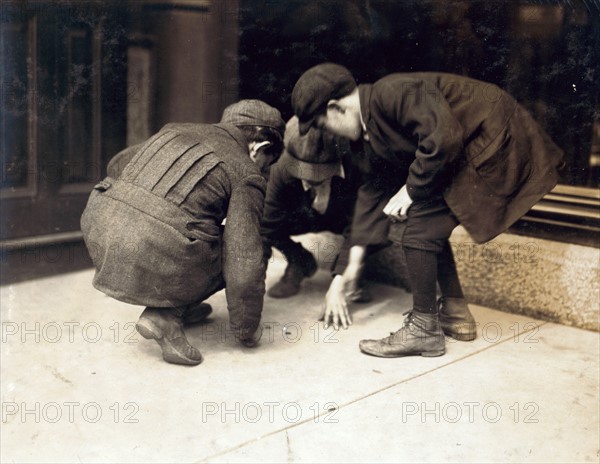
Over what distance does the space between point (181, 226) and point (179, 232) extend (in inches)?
0.9

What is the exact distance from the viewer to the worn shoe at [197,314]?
2961 mm

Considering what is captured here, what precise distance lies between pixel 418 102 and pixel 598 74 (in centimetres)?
87

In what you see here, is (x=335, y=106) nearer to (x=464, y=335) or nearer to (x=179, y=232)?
(x=179, y=232)

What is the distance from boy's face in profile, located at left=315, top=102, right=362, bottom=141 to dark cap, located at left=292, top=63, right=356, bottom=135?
0.03m

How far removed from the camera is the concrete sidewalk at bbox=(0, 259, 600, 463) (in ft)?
6.61

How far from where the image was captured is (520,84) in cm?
305

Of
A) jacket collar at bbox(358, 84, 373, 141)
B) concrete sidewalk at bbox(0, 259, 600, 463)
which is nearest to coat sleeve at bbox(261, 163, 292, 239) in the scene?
concrete sidewalk at bbox(0, 259, 600, 463)

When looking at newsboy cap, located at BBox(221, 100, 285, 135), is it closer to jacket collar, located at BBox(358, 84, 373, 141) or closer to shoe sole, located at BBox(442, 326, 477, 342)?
jacket collar, located at BBox(358, 84, 373, 141)

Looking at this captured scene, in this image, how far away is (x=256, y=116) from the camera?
8.81 ft

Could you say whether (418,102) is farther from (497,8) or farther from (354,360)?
(354,360)

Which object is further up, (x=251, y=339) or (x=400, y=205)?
(x=400, y=205)

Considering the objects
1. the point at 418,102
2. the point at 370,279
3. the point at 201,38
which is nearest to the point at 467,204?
the point at 418,102

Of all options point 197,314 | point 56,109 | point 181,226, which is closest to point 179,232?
point 181,226

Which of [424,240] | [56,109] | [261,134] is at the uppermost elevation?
[261,134]
